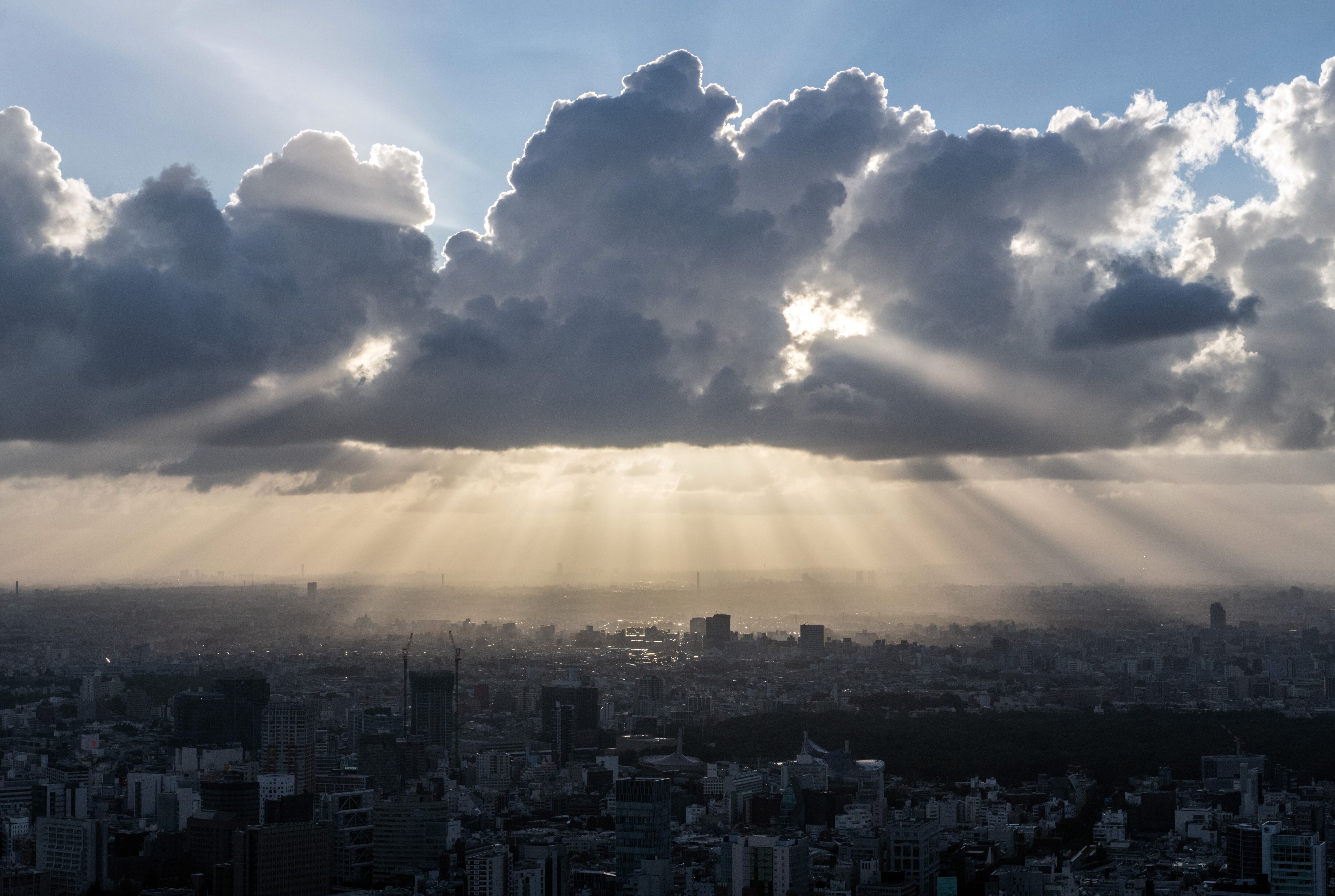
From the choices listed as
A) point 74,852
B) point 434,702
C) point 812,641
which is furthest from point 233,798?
point 812,641

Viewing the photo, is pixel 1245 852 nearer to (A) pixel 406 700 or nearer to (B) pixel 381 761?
(B) pixel 381 761

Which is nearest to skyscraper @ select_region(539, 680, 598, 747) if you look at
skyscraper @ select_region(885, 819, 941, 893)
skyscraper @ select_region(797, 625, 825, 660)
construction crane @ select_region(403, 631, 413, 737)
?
construction crane @ select_region(403, 631, 413, 737)

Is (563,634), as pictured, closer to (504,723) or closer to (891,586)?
(504,723)

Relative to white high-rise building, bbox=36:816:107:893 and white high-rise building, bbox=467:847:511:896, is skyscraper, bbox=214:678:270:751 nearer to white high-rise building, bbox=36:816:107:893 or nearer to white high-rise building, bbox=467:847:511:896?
white high-rise building, bbox=36:816:107:893

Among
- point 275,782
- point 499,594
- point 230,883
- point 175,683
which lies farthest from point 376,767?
point 499,594

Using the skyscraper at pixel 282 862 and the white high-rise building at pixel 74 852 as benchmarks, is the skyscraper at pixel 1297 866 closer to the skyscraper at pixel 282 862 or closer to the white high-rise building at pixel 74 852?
the skyscraper at pixel 282 862

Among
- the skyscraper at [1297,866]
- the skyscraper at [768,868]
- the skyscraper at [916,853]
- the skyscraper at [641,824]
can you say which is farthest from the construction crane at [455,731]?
the skyscraper at [1297,866]
